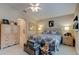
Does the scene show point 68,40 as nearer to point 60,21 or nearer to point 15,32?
point 60,21

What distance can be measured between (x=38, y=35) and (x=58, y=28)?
44cm

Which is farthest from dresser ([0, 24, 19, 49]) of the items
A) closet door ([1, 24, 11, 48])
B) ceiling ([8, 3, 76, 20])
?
ceiling ([8, 3, 76, 20])

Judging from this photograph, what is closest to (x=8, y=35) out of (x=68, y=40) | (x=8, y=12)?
(x=8, y=12)

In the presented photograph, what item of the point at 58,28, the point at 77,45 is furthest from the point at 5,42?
the point at 77,45

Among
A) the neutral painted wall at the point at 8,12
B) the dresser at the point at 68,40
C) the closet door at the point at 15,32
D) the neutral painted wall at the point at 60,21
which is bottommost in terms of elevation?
the dresser at the point at 68,40

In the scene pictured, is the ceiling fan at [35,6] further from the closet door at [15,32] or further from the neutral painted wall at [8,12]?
the closet door at [15,32]

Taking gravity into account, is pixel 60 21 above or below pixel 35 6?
below

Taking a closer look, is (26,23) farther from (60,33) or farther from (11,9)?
(60,33)

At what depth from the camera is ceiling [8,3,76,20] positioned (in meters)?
1.98

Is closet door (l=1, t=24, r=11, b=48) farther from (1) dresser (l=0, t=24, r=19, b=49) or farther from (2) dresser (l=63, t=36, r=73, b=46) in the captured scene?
(2) dresser (l=63, t=36, r=73, b=46)

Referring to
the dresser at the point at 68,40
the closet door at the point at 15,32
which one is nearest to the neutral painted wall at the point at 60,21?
the dresser at the point at 68,40

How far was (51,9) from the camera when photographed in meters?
2.02

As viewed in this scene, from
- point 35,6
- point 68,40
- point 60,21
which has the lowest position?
point 68,40

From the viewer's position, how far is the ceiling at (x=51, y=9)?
77.8 inches
